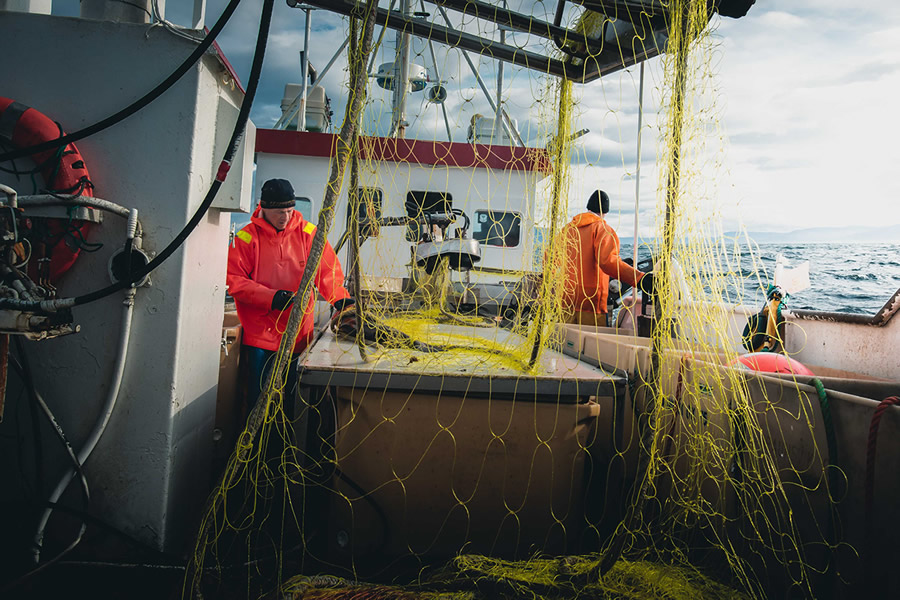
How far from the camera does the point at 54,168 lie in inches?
74.0

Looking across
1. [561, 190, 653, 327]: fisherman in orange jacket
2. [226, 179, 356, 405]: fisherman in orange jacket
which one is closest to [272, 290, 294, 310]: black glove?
[226, 179, 356, 405]: fisherman in orange jacket

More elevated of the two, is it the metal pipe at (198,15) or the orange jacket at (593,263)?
the metal pipe at (198,15)

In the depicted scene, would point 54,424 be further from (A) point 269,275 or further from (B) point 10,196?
(A) point 269,275

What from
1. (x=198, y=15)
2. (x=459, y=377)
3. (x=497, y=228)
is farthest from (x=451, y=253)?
(x=497, y=228)

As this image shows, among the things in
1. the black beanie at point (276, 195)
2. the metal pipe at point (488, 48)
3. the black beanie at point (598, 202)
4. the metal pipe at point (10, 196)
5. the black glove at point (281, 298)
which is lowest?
the black glove at point (281, 298)

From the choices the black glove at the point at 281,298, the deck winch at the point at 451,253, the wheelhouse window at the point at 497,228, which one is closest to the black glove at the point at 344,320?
the black glove at the point at 281,298

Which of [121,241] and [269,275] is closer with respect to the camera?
[121,241]

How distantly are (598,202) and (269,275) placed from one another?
9.37 feet

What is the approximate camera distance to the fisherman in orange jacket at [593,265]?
404 cm

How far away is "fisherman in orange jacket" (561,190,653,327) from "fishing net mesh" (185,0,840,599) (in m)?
1.69

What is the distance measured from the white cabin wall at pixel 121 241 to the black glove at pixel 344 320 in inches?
37.3

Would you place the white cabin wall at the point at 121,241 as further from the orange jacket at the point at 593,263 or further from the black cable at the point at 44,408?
the orange jacket at the point at 593,263

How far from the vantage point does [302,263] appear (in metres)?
3.22

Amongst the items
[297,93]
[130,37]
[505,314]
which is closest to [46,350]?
[130,37]
